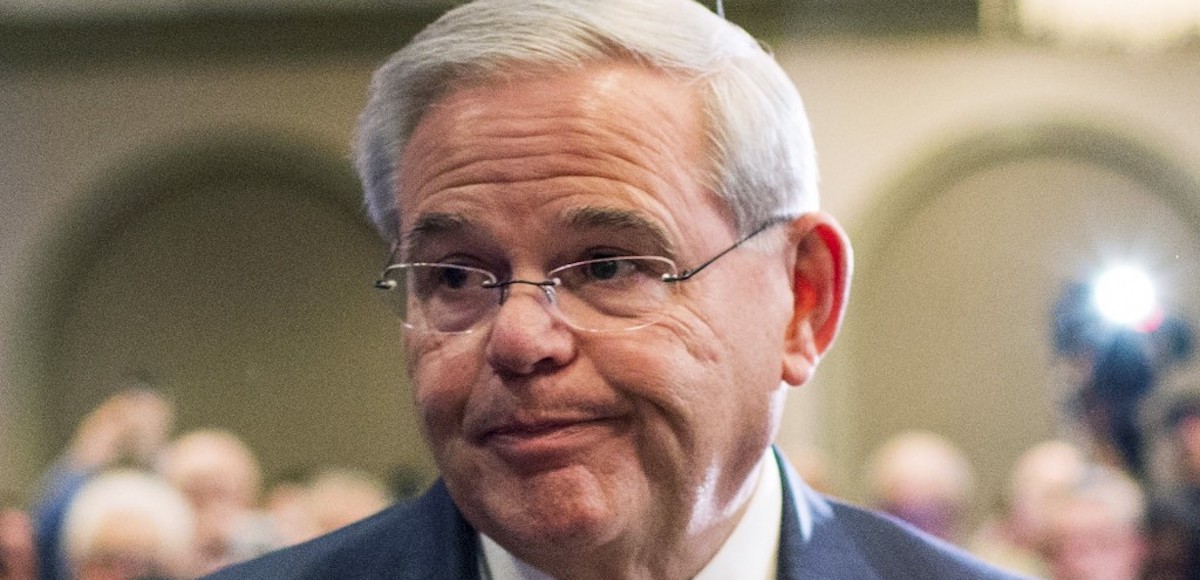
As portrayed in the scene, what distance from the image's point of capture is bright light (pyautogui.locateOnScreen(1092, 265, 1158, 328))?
398 cm

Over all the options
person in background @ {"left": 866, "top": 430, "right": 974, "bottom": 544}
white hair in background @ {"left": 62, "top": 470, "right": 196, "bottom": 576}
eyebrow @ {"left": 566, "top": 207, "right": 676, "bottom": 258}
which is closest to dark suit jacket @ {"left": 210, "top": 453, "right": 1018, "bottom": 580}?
eyebrow @ {"left": 566, "top": 207, "right": 676, "bottom": 258}

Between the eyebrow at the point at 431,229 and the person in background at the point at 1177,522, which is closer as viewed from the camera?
the eyebrow at the point at 431,229

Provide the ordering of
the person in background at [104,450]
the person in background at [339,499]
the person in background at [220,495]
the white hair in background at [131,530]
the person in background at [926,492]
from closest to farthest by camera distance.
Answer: the white hair in background at [131,530], the person in background at [220,495], the person in background at [104,450], the person in background at [339,499], the person in background at [926,492]

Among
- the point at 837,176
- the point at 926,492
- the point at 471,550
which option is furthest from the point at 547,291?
the point at 837,176

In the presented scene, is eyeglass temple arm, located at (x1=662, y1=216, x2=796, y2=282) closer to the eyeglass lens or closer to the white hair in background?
the eyeglass lens

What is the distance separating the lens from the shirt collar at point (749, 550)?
149 centimetres

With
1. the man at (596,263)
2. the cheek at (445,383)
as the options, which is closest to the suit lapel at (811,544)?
the man at (596,263)

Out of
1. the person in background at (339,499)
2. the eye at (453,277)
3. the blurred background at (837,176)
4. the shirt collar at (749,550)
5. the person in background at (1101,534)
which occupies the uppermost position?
the eye at (453,277)

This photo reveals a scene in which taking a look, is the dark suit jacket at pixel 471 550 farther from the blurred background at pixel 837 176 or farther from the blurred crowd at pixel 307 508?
the blurred background at pixel 837 176

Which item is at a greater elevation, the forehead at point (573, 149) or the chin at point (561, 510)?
the forehead at point (573, 149)

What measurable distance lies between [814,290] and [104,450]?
2.37 metres

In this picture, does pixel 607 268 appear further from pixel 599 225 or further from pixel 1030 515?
pixel 1030 515

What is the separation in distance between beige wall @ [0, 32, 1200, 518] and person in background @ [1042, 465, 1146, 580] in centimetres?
255

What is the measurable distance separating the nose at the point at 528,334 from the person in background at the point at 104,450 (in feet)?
5.72
